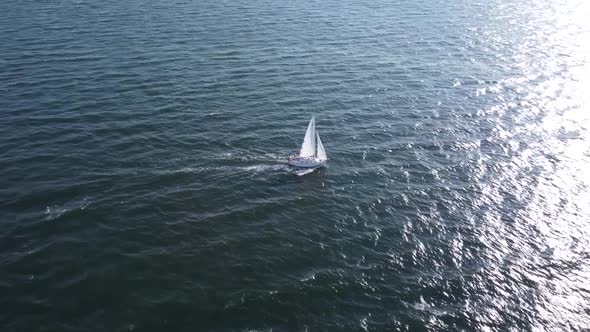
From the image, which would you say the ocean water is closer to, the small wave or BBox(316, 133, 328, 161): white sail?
the small wave

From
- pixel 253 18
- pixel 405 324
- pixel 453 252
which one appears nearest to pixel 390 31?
pixel 253 18

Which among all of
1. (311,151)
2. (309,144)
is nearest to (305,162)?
(311,151)

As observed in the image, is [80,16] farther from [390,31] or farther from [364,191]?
[364,191]

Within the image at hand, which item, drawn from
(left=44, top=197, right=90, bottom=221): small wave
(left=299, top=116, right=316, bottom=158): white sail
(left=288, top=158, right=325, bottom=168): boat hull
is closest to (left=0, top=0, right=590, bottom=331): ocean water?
(left=44, top=197, right=90, bottom=221): small wave

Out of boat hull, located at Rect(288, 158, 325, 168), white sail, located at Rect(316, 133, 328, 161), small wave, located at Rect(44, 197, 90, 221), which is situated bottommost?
small wave, located at Rect(44, 197, 90, 221)

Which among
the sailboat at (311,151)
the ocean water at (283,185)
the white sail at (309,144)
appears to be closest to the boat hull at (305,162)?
the sailboat at (311,151)

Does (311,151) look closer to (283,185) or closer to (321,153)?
(321,153)
